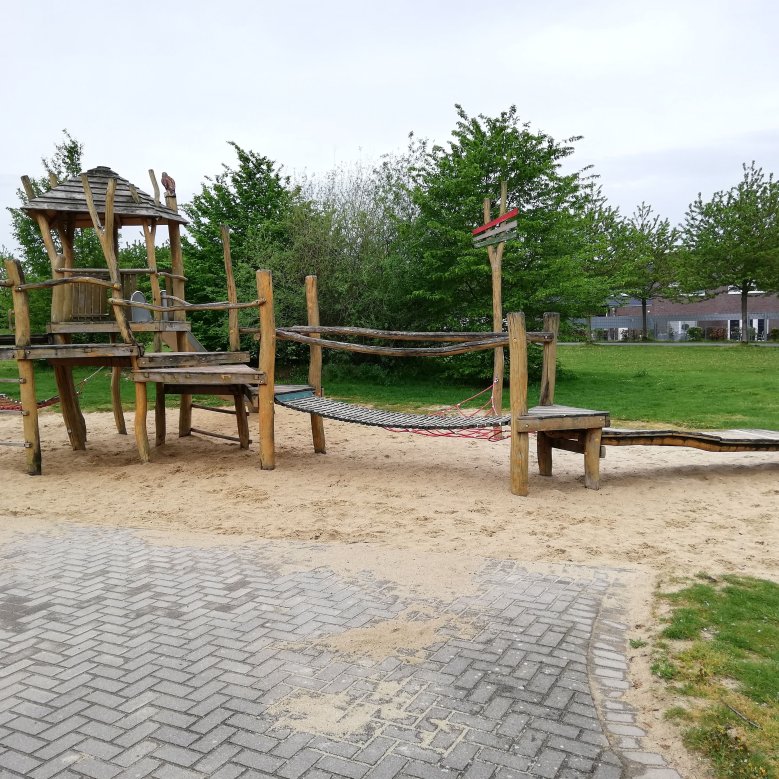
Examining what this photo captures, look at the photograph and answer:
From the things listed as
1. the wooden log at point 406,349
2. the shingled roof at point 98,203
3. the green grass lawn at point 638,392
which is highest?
the shingled roof at point 98,203

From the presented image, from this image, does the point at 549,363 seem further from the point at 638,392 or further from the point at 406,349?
the point at 638,392

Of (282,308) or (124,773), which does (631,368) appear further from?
(124,773)

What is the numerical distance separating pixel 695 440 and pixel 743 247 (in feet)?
104

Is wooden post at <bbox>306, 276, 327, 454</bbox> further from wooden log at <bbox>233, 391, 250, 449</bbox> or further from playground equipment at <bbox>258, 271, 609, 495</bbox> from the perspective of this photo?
wooden log at <bbox>233, 391, 250, 449</bbox>

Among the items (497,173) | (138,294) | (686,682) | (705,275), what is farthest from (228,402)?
(705,275)

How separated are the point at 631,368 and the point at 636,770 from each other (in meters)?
21.4

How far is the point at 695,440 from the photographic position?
7375mm

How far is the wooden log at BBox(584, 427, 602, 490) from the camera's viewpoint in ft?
23.0

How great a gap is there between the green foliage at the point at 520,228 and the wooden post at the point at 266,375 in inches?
331

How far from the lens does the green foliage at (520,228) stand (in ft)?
52.7

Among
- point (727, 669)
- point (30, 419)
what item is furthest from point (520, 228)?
point (727, 669)

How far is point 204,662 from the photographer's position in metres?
3.42

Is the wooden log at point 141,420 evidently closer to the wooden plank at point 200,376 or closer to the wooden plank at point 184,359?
the wooden plank at point 200,376

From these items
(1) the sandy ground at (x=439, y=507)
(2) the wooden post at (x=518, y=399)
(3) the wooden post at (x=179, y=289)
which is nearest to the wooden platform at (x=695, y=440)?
(1) the sandy ground at (x=439, y=507)
